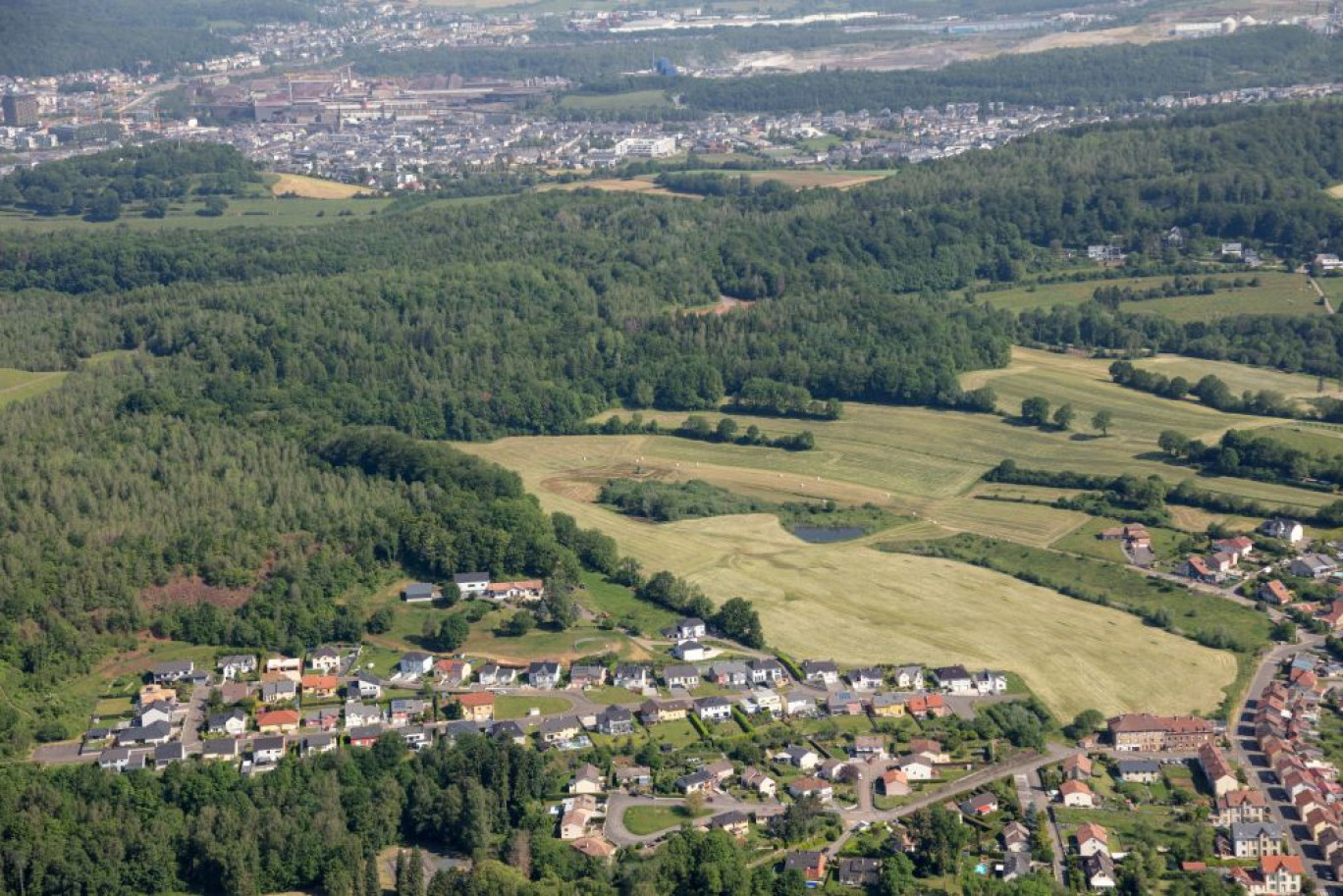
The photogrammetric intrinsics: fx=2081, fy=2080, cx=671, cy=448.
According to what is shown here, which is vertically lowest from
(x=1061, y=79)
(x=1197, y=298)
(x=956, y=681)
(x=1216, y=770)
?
(x=956, y=681)

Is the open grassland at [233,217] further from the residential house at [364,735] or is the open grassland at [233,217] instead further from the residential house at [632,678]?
the residential house at [364,735]

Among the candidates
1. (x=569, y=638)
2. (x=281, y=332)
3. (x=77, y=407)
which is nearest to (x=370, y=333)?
(x=281, y=332)

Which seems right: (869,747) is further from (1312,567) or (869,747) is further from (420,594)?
(1312,567)

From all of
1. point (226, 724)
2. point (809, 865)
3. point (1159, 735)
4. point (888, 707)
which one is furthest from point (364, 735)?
point (1159, 735)

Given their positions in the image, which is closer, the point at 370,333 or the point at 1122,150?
the point at 370,333

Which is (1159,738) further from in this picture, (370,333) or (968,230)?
(968,230)

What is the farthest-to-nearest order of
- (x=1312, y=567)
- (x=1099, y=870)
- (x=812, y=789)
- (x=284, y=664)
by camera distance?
(x=1312, y=567)
(x=284, y=664)
(x=812, y=789)
(x=1099, y=870)
